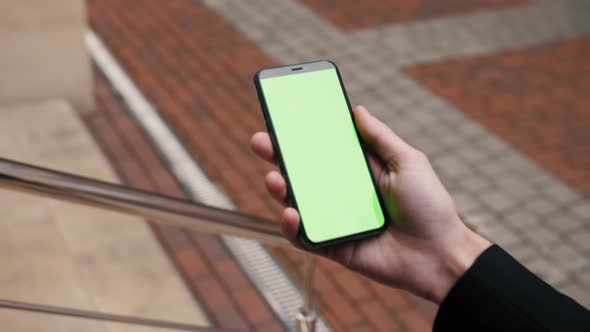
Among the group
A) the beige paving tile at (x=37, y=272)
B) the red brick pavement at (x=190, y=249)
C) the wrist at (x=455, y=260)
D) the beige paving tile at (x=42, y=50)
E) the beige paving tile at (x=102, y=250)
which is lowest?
the red brick pavement at (x=190, y=249)

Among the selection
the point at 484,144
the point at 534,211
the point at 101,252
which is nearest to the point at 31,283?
the point at 101,252

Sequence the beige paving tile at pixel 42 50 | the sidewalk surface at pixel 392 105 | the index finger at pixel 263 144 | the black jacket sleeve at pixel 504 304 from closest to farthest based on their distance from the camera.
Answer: the black jacket sleeve at pixel 504 304 < the index finger at pixel 263 144 < the sidewalk surface at pixel 392 105 < the beige paving tile at pixel 42 50

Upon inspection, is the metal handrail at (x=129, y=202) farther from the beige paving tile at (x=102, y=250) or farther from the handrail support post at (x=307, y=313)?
the beige paving tile at (x=102, y=250)

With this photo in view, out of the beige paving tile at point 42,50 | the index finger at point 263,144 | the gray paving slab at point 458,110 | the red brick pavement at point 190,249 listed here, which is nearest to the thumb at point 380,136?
→ the index finger at point 263,144

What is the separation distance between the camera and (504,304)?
1562 mm

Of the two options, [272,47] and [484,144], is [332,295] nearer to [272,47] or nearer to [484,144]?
[484,144]

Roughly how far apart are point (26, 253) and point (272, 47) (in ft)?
12.4

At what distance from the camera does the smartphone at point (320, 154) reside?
181 cm

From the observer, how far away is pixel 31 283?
10.3 ft

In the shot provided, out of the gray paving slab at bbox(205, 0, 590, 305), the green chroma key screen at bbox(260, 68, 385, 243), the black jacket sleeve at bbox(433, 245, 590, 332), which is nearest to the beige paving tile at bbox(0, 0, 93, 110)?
the gray paving slab at bbox(205, 0, 590, 305)

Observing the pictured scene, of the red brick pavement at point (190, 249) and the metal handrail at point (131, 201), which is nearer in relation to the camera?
the metal handrail at point (131, 201)

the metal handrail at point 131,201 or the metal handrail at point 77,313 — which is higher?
the metal handrail at point 131,201

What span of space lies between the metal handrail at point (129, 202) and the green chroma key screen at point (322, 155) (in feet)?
0.95

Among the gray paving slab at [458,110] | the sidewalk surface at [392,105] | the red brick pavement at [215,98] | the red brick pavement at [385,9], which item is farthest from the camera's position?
the red brick pavement at [385,9]
